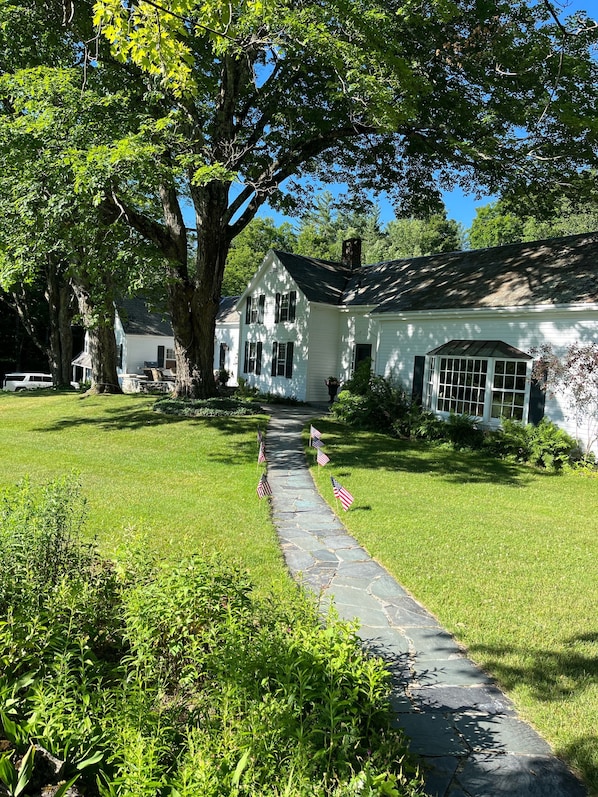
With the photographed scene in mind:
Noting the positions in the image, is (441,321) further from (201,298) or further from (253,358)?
(253,358)

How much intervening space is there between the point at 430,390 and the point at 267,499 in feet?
31.7

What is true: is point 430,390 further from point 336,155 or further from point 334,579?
point 334,579

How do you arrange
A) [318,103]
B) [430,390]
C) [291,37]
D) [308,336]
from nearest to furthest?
[291,37], [318,103], [430,390], [308,336]

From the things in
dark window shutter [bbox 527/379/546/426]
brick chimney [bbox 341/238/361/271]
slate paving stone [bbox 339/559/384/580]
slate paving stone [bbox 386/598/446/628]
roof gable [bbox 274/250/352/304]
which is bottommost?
slate paving stone [bbox 386/598/446/628]

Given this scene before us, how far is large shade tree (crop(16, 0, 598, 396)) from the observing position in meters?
11.6

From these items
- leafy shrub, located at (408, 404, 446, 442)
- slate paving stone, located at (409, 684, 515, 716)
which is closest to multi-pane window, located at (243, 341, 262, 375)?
leafy shrub, located at (408, 404, 446, 442)

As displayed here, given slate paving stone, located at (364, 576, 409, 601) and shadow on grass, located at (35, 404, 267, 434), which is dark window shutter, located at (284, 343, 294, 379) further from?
slate paving stone, located at (364, 576, 409, 601)

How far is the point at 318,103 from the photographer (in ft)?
51.3

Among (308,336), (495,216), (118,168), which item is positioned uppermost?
(495,216)

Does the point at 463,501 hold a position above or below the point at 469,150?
below

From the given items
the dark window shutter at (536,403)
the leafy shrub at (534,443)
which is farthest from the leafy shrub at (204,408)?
the dark window shutter at (536,403)

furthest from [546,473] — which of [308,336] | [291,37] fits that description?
[308,336]

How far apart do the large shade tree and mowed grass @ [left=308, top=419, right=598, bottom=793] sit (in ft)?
22.9

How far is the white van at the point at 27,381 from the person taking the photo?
108 ft
